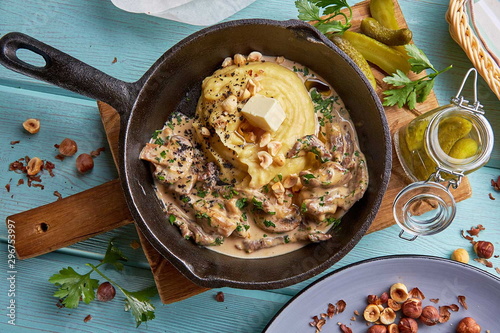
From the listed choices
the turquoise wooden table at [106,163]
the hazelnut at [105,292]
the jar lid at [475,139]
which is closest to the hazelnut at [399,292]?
the turquoise wooden table at [106,163]

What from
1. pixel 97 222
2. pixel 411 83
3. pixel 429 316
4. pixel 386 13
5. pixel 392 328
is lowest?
pixel 392 328

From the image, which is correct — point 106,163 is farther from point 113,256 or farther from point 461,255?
point 461,255

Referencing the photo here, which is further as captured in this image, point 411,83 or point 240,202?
point 411,83

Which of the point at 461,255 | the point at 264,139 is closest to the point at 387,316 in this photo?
the point at 461,255

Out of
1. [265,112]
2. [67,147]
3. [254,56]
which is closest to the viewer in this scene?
[265,112]

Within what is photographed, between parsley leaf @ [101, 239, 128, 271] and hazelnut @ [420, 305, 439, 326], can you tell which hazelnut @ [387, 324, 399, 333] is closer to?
hazelnut @ [420, 305, 439, 326]

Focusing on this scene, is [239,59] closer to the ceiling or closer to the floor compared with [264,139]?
closer to the ceiling

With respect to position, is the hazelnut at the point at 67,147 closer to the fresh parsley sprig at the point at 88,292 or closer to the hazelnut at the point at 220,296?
the fresh parsley sprig at the point at 88,292

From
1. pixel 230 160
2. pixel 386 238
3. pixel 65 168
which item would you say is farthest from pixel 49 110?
pixel 386 238
